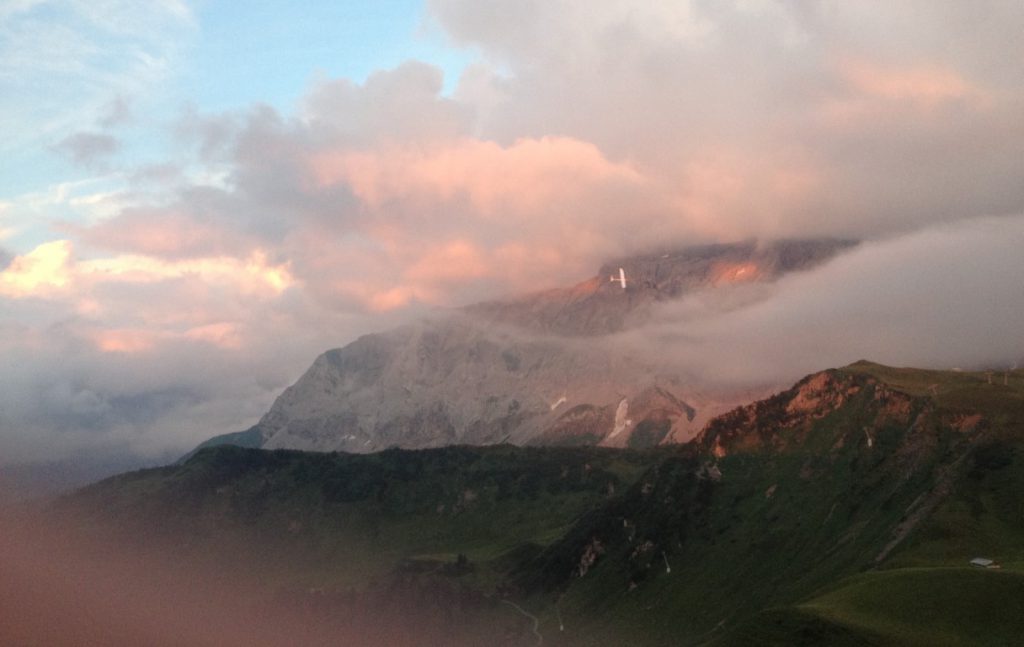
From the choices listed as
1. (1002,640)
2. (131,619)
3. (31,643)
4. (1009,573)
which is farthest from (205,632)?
(1009,573)

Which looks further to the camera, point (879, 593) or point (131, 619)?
point (879, 593)

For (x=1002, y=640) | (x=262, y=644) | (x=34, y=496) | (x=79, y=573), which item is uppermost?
(x=34, y=496)

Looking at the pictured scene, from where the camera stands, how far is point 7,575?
7794 cm

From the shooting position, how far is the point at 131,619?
105m

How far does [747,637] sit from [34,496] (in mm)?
132708

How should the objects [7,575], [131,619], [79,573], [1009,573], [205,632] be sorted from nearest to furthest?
[7,575]
[79,573]
[131,619]
[205,632]
[1009,573]

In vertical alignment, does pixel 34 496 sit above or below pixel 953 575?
above

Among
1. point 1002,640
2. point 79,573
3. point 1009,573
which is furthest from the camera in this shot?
point 1009,573

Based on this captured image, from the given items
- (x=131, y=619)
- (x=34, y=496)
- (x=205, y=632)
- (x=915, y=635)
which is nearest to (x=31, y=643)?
(x=34, y=496)

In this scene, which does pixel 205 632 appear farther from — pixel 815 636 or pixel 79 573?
pixel 815 636

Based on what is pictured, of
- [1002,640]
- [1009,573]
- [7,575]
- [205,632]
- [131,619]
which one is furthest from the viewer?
[1009,573]

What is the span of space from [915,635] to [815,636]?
60.4ft

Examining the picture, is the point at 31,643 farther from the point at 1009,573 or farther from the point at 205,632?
the point at 1009,573

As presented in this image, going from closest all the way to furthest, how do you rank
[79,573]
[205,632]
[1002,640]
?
[79,573] → [205,632] → [1002,640]
